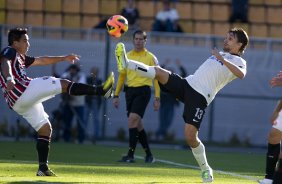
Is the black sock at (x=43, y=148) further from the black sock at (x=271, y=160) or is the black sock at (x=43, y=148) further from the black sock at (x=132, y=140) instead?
the black sock at (x=132, y=140)

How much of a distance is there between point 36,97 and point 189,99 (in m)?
2.20

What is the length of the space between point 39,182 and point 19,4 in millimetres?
14223

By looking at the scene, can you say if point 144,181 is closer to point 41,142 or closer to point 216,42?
point 41,142

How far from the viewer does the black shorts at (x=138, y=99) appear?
16.4 metres

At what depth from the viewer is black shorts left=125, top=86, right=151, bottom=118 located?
1638 cm

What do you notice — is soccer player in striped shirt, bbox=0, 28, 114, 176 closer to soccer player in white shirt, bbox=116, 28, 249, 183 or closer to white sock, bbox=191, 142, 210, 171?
soccer player in white shirt, bbox=116, 28, 249, 183

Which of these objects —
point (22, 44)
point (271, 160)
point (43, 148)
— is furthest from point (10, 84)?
point (271, 160)

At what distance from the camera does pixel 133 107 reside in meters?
16.4

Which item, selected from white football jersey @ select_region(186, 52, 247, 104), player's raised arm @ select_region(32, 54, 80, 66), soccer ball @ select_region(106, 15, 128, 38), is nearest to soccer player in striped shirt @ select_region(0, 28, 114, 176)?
player's raised arm @ select_region(32, 54, 80, 66)

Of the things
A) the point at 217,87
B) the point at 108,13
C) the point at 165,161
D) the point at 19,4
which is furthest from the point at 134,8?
the point at 217,87

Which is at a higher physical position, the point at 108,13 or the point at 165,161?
the point at 108,13

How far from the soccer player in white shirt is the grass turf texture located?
0.66 metres

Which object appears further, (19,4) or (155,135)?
(19,4)

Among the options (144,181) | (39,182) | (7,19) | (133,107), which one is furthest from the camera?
(7,19)
